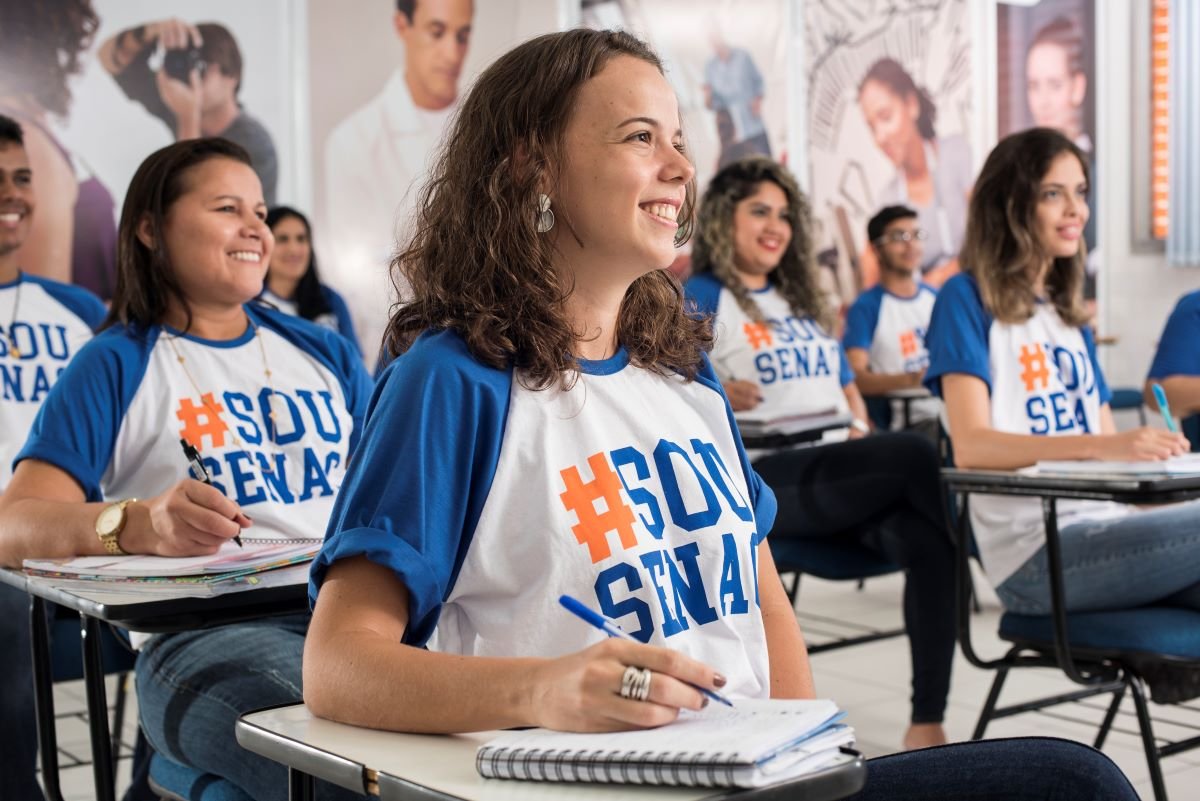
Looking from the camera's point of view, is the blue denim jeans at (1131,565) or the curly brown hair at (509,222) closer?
the curly brown hair at (509,222)

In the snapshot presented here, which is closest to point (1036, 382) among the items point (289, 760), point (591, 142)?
point (591, 142)

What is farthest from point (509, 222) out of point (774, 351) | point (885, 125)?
point (885, 125)

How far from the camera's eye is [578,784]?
893 millimetres

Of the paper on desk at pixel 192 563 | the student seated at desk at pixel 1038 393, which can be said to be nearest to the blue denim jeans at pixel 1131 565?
the student seated at desk at pixel 1038 393

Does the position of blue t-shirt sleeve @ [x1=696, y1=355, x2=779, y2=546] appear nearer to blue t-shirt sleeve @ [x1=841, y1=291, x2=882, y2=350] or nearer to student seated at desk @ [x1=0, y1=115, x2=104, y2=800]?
student seated at desk @ [x1=0, y1=115, x2=104, y2=800]

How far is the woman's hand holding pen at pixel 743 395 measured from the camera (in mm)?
3309

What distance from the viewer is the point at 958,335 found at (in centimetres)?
272

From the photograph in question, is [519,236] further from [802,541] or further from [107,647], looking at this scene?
[802,541]

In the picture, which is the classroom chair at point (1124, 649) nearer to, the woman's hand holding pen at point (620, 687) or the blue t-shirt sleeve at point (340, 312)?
the woman's hand holding pen at point (620, 687)

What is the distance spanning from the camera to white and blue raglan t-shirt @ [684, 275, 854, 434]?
3477 millimetres

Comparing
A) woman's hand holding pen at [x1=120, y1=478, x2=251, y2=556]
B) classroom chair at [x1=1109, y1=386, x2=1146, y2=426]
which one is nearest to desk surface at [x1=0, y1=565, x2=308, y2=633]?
woman's hand holding pen at [x1=120, y1=478, x2=251, y2=556]

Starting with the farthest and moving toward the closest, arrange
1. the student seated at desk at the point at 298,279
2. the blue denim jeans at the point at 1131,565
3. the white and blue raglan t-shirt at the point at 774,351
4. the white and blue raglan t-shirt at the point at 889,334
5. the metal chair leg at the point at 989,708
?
the white and blue raglan t-shirt at the point at 889,334, the student seated at desk at the point at 298,279, the white and blue raglan t-shirt at the point at 774,351, the metal chair leg at the point at 989,708, the blue denim jeans at the point at 1131,565

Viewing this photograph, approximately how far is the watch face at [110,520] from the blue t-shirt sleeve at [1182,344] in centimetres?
228

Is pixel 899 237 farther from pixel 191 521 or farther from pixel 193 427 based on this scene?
pixel 191 521
